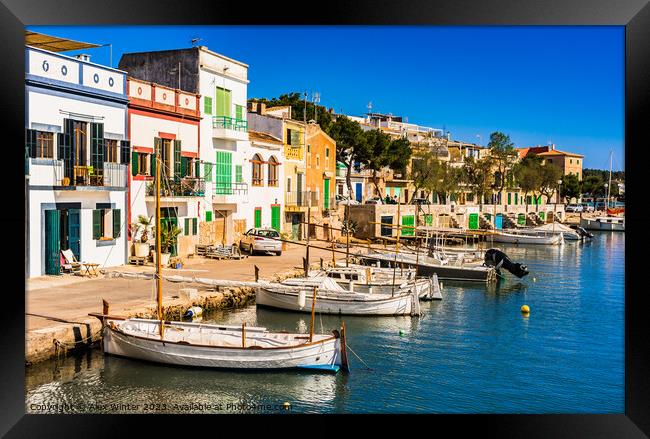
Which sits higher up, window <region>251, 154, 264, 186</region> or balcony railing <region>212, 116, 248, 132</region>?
balcony railing <region>212, 116, 248, 132</region>

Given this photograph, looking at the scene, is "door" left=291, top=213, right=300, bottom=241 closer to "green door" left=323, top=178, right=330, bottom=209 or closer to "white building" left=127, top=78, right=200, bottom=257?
"green door" left=323, top=178, right=330, bottom=209

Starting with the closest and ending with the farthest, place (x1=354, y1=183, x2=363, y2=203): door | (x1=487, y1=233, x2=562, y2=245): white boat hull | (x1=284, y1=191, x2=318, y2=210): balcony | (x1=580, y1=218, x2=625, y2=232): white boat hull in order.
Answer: (x1=284, y1=191, x2=318, y2=210): balcony, (x1=354, y1=183, x2=363, y2=203): door, (x1=487, y1=233, x2=562, y2=245): white boat hull, (x1=580, y1=218, x2=625, y2=232): white boat hull

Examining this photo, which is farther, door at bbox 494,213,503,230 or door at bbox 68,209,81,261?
door at bbox 494,213,503,230

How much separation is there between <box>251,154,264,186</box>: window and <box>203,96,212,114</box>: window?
3972 millimetres

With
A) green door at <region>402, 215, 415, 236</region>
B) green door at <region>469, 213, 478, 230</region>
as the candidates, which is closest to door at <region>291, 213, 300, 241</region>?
green door at <region>402, 215, 415, 236</region>

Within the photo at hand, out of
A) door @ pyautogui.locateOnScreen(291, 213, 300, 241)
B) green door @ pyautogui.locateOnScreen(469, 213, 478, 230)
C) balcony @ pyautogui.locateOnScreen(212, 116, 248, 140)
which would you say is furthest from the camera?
green door @ pyautogui.locateOnScreen(469, 213, 478, 230)

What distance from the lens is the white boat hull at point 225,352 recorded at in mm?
14414

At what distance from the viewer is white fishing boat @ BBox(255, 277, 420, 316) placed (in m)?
20.7

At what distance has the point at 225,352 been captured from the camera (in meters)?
14.4

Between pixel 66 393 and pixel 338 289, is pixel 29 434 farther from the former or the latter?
pixel 338 289

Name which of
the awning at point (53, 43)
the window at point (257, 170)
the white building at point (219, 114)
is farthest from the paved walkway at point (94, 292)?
the window at point (257, 170)
